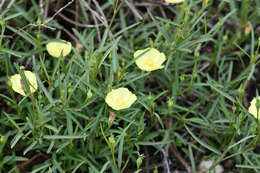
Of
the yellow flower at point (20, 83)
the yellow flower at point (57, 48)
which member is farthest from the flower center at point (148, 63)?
the yellow flower at point (20, 83)

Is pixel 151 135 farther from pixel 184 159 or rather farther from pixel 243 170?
pixel 243 170

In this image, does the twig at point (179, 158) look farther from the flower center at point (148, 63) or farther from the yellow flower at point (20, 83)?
the yellow flower at point (20, 83)

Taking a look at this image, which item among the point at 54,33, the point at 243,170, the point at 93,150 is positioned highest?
the point at 54,33

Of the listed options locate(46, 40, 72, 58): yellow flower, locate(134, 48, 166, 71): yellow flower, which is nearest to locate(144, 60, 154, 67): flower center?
locate(134, 48, 166, 71): yellow flower

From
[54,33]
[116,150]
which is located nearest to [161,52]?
[116,150]

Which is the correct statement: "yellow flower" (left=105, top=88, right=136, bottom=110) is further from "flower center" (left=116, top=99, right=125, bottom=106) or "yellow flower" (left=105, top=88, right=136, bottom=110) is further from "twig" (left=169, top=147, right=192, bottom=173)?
"twig" (left=169, top=147, right=192, bottom=173)

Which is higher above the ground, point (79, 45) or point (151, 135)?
point (79, 45)
